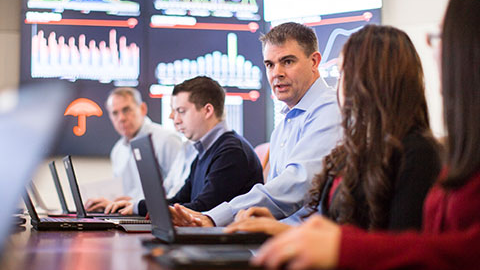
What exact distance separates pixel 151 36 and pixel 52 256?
Result: 337 centimetres

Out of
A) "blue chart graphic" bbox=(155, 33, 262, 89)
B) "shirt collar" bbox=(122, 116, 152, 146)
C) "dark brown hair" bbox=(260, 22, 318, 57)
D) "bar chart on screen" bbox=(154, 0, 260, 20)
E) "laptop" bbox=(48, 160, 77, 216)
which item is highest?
"bar chart on screen" bbox=(154, 0, 260, 20)

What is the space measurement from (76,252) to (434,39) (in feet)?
2.66

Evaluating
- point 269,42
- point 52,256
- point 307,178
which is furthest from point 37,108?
point 269,42

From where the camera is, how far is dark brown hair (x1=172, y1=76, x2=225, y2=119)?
311cm

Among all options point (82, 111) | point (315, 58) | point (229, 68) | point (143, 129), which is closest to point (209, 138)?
point (315, 58)

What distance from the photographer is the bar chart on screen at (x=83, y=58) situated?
4148mm

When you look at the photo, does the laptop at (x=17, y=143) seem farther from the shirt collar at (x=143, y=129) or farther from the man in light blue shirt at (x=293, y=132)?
the shirt collar at (x=143, y=129)

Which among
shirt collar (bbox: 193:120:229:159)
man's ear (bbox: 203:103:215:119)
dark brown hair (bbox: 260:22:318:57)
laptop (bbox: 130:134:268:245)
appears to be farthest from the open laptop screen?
man's ear (bbox: 203:103:215:119)

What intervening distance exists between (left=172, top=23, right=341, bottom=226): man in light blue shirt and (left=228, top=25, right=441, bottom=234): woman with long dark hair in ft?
1.56

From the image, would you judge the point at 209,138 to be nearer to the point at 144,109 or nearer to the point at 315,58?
the point at 315,58

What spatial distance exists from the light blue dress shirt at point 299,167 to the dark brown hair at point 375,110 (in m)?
0.50

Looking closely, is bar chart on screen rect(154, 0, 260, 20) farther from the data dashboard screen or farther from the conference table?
the conference table

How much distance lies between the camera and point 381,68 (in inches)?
49.0

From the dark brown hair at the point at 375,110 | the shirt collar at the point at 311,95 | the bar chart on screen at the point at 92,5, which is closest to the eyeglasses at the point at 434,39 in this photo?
the dark brown hair at the point at 375,110
